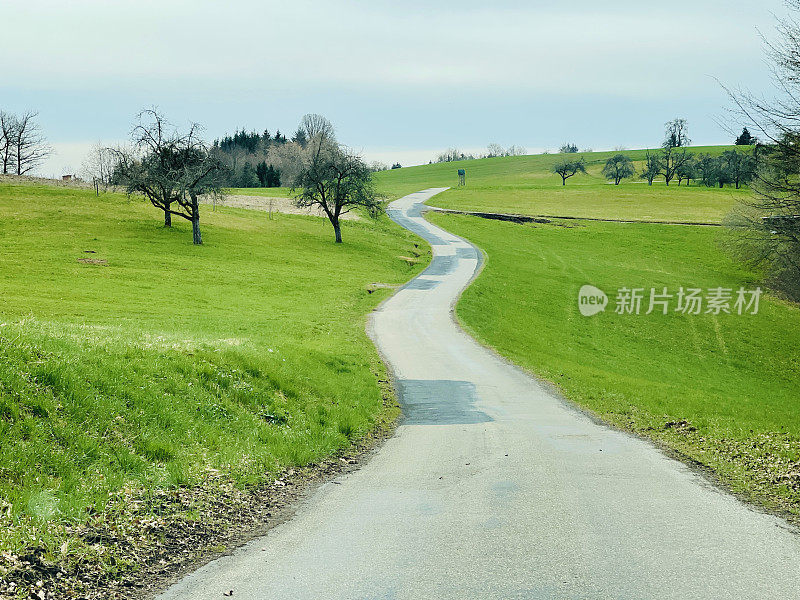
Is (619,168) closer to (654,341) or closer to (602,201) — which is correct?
(602,201)

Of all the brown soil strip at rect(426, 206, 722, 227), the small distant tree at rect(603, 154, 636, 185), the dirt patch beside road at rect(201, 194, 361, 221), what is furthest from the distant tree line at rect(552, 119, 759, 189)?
the dirt patch beside road at rect(201, 194, 361, 221)

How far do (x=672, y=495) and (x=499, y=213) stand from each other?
9024 centimetres

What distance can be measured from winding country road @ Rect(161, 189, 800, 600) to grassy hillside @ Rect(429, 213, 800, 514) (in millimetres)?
1559

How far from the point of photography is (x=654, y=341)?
41.3 metres

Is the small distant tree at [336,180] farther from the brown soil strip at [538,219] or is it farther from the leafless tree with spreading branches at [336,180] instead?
the brown soil strip at [538,219]

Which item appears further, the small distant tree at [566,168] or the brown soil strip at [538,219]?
the small distant tree at [566,168]

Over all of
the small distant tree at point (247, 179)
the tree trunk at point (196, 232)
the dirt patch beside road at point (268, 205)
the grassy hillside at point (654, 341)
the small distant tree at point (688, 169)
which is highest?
the small distant tree at point (688, 169)

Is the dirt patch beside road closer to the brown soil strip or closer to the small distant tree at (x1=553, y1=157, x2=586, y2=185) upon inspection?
the brown soil strip

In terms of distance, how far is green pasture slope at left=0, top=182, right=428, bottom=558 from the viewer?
8477mm

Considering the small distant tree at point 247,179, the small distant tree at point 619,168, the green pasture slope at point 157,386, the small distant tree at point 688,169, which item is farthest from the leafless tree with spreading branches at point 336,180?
the small distant tree at point 619,168

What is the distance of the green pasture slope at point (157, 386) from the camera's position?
334 inches

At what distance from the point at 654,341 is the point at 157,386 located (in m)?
35.8

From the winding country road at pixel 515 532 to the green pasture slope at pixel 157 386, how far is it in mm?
1787

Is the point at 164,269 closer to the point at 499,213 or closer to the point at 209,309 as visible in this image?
the point at 209,309
